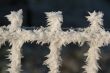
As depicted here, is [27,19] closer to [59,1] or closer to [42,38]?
[59,1]

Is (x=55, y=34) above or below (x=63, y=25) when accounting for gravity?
below

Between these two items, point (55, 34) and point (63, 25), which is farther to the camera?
point (63, 25)

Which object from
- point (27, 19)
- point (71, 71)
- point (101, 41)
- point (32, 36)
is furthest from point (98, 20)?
point (27, 19)

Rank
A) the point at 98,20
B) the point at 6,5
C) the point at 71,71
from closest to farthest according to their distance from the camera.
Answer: the point at 98,20, the point at 71,71, the point at 6,5

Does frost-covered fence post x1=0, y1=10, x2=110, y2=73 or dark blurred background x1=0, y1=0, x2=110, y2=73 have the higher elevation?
dark blurred background x1=0, y1=0, x2=110, y2=73

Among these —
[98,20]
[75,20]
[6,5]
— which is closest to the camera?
[98,20]

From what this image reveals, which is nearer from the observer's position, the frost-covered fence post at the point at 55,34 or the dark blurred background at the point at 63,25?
the frost-covered fence post at the point at 55,34

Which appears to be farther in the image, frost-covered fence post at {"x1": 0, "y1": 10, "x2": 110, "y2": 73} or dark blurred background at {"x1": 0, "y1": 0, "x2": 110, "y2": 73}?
dark blurred background at {"x1": 0, "y1": 0, "x2": 110, "y2": 73}

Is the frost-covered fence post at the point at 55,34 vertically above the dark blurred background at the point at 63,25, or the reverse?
the dark blurred background at the point at 63,25
